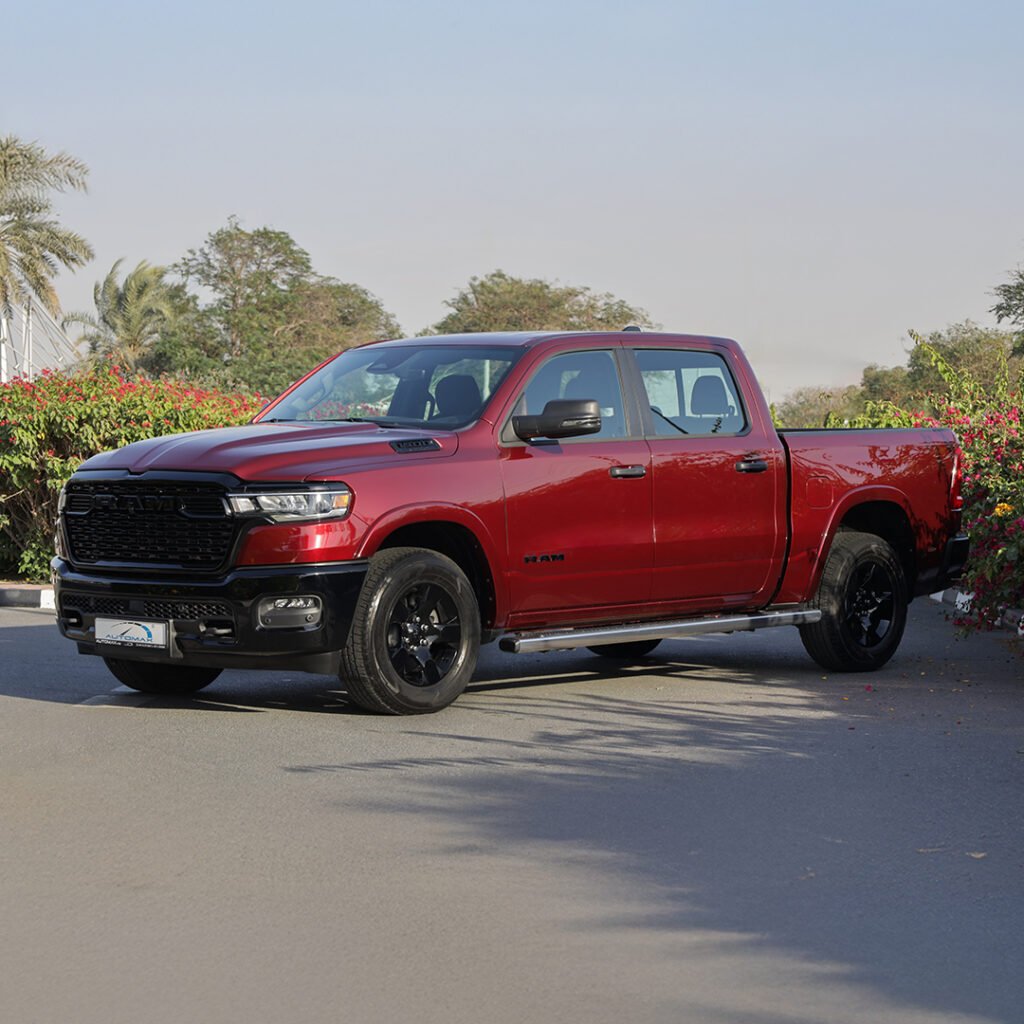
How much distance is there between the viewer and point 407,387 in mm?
10430

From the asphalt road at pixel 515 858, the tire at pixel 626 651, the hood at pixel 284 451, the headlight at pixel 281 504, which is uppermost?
the hood at pixel 284 451

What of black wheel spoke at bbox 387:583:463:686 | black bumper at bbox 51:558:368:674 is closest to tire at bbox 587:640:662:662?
black wheel spoke at bbox 387:583:463:686

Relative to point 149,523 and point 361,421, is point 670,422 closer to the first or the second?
point 361,421

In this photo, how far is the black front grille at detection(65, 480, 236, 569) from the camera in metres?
9.18

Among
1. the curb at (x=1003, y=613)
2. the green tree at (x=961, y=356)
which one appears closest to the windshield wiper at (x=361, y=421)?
the curb at (x=1003, y=613)

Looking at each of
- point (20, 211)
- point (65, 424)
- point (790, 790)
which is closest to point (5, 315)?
point (20, 211)

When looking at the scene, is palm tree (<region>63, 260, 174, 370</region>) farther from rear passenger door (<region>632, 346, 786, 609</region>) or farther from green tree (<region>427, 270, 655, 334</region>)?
rear passenger door (<region>632, 346, 786, 609</region>)

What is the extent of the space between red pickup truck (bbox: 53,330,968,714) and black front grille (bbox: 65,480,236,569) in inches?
0.5

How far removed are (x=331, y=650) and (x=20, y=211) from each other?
46.4 m

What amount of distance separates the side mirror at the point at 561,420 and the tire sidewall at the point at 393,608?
0.86 meters

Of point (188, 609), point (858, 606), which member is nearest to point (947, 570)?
point (858, 606)

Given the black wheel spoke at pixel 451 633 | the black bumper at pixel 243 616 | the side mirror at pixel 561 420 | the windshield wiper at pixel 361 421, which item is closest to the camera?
the black bumper at pixel 243 616

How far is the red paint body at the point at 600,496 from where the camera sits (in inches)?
366

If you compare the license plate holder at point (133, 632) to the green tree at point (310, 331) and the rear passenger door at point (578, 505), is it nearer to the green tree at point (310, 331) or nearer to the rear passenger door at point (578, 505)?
the rear passenger door at point (578, 505)
